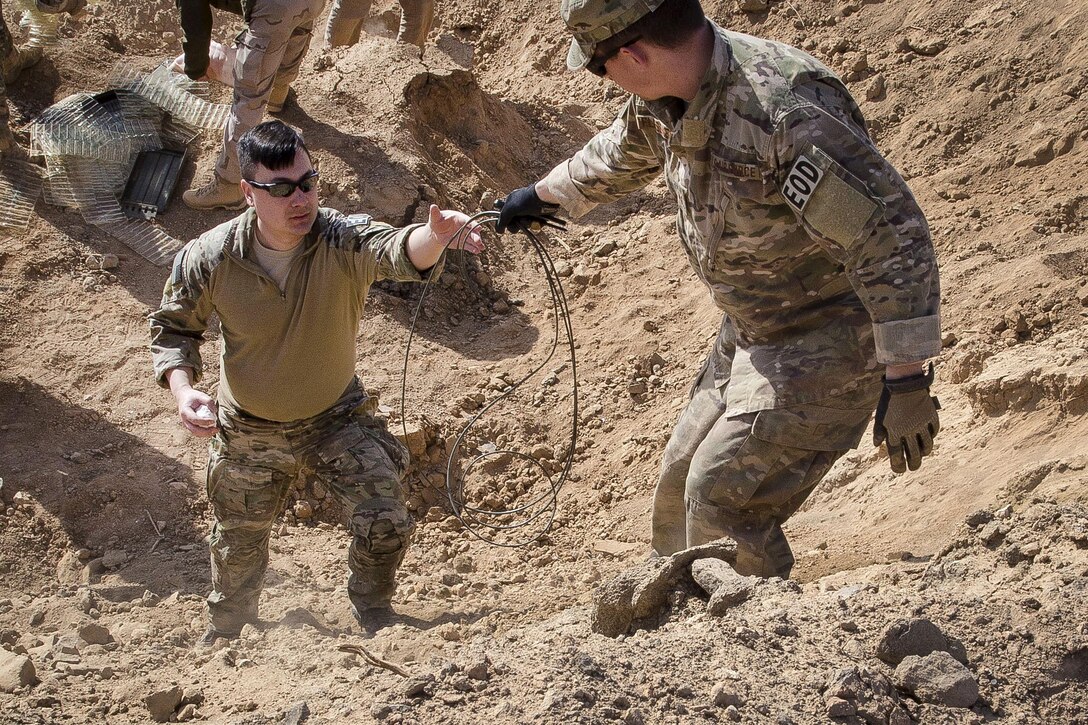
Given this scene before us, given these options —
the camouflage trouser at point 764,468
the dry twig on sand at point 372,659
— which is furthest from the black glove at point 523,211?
the dry twig on sand at point 372,659

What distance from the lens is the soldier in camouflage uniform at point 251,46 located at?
6930 mm

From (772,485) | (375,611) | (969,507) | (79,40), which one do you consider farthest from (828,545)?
(79,40)

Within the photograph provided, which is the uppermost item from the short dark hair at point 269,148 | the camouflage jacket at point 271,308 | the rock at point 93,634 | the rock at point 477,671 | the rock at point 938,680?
the short dark hair at point 269,148

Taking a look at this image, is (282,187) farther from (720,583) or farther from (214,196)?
(214,196)

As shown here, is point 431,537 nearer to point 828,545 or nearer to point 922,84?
point 828,545

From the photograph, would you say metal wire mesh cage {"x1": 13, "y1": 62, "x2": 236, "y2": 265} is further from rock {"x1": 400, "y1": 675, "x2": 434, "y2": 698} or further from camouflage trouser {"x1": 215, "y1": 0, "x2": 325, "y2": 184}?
rock {"x1": 400, "y1": 675, "x2": 434, "y2": 698}

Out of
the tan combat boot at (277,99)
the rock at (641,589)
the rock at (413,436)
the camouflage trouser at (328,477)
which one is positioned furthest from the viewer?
the tan combat boot at (277,99)

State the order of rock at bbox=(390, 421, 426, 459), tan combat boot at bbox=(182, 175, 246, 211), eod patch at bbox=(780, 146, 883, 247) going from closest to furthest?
eod patch at bbox=(780, 146, 883, 247), rock at bbox=(390, 421, 426, 459), tan combat boot at bbox=(182, 175, 246, 211)

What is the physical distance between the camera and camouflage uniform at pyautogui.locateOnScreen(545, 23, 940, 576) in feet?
10.5

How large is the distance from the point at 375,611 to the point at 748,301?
202 cm

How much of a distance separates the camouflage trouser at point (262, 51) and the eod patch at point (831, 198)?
451 cm

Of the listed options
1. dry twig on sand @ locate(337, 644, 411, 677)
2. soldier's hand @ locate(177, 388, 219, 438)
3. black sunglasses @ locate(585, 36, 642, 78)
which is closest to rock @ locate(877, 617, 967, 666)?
dry twig on sand @ locate(337, 644, 411, 677)

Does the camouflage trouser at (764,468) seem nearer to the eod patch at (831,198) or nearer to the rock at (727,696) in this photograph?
the eod patch at (831,198)

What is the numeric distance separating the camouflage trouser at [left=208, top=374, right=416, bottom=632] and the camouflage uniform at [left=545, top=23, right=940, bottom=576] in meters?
1.08
